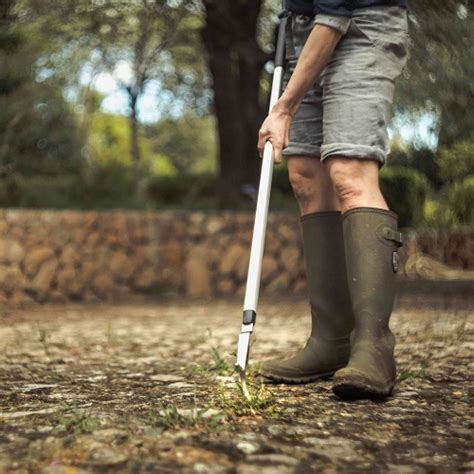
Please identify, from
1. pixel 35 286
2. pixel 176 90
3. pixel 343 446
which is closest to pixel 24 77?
pixel 35 286

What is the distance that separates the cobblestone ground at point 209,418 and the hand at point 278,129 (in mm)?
717

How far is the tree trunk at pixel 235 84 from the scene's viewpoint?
870 centimetres

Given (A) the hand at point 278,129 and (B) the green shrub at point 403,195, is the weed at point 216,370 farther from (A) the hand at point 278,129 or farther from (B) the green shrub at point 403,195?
(B) the green shrub at point 403,195

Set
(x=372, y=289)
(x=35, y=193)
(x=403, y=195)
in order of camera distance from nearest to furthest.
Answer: (x=372, y=289) → (x=35, y=193) → (x=403, y=195)

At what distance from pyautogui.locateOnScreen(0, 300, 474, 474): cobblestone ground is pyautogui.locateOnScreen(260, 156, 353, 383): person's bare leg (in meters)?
0.09

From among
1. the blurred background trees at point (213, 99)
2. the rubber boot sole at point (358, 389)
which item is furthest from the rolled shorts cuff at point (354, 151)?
the blurred background trees at point (213, 99)

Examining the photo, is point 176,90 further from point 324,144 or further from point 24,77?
point 324,144

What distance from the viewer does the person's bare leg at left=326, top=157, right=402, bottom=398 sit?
2.34 m

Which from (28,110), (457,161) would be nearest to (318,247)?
(28,110)

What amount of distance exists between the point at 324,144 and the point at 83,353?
1.81 meters

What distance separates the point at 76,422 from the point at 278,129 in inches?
41.0

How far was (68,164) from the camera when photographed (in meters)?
8.81

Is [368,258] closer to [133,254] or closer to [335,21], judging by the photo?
[335,21]

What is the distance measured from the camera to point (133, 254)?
306 inches
